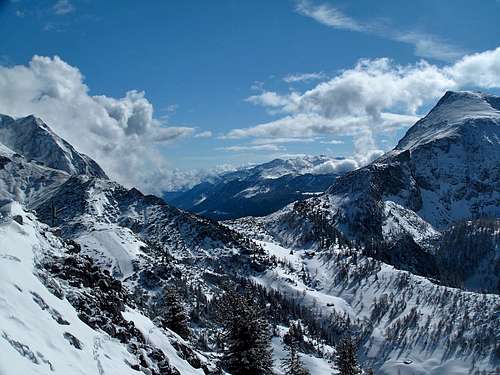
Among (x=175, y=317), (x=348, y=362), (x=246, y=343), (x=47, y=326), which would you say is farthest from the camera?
(x=175, y=317)

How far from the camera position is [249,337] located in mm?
55188

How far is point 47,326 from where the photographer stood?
37438 millimetres

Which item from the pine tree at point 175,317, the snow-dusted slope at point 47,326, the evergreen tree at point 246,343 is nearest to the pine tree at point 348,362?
the evergreen tree at point 246,343

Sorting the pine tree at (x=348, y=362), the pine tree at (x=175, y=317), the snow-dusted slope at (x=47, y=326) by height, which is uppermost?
the snow-dusted slope at (x=47, y=326)

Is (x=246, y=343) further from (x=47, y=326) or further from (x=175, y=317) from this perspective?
(x=47, y=326)

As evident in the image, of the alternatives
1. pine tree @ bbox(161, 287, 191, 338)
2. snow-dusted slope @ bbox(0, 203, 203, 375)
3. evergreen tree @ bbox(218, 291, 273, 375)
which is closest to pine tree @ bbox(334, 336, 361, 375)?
evergreen tree @ bbox(218, 291, 273, 375)

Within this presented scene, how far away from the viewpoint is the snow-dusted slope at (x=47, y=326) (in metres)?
31.9

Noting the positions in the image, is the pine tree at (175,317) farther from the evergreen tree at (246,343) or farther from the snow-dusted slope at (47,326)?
the evergreen tree at (246,343)

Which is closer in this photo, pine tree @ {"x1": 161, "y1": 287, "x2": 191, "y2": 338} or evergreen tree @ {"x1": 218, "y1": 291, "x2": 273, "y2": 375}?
evergreen tree @ {"x1": 218, "y1": 291, "x2": 273, "y2": 375}

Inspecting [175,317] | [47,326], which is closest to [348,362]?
[175,317]

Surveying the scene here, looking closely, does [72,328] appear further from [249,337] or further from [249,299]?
[249,299]

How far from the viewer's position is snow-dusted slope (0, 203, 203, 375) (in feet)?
105

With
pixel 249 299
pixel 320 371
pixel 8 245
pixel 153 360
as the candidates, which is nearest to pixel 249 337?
pixel 249 299

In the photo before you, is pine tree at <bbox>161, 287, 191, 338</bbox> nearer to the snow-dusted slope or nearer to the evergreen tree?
the snow-dusted slope
